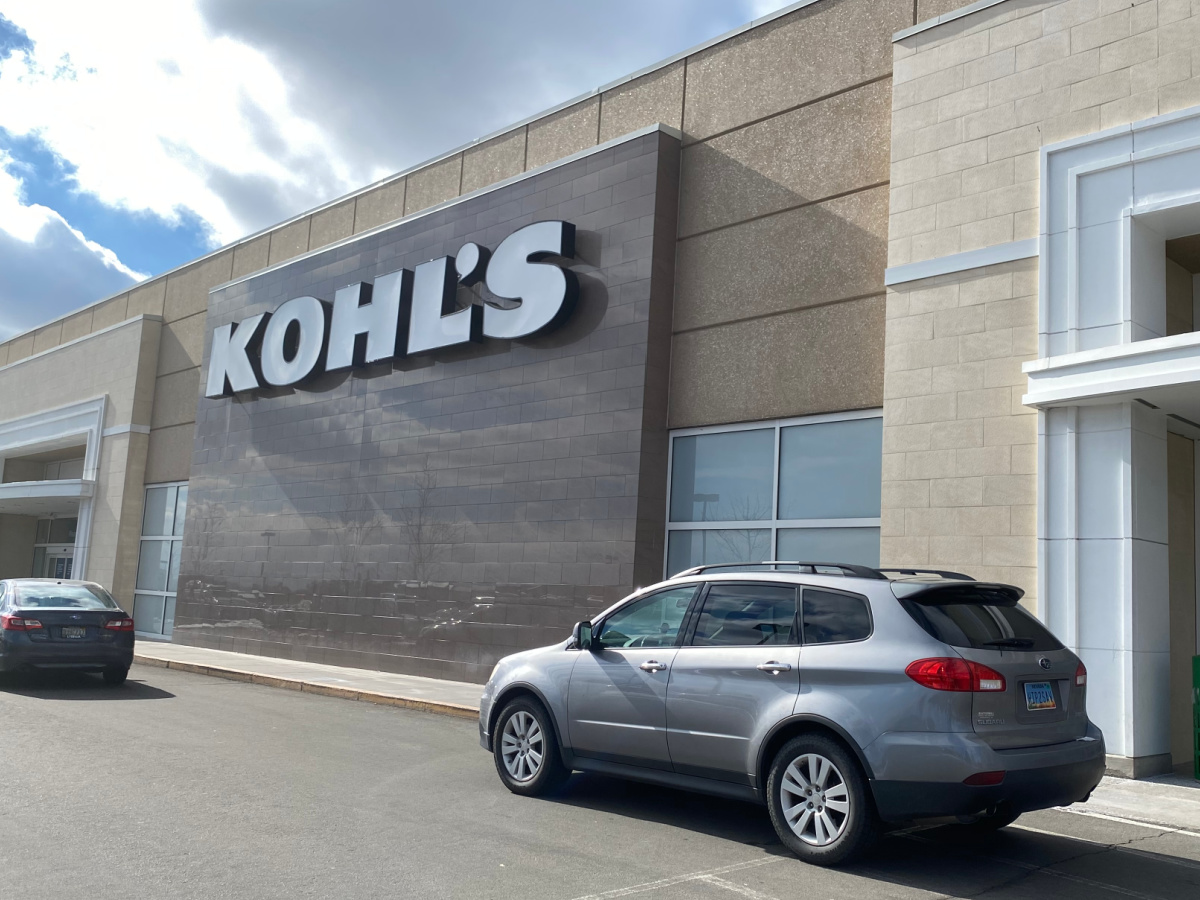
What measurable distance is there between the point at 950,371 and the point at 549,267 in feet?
21.7

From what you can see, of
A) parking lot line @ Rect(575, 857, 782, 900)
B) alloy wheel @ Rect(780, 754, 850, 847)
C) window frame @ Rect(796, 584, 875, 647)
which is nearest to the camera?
parking lot line @ Rect(575, 857, 782, 900)

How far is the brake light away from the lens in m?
5.43

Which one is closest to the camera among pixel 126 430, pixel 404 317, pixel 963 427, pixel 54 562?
pixel 963 427

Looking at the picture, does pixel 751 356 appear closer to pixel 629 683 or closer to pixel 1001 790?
pixel 629 683

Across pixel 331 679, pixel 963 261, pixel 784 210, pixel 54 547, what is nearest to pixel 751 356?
pixel 784 210

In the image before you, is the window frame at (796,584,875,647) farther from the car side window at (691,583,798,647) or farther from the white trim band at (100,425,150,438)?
the white trim band at (100,425,150,438)

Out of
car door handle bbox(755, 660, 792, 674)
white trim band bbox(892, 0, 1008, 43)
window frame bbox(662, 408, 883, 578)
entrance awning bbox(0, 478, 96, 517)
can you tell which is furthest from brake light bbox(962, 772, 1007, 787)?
entrance awning bbox(0, 478, 96, 517)

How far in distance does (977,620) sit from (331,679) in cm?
1180

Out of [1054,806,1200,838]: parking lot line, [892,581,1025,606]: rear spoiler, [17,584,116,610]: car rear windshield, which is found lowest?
[1054,806,1200,838]: parking lot line

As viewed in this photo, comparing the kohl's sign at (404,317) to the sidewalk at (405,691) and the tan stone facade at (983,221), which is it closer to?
the sidewalk at (405,691)

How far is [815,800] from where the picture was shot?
19.4 ft

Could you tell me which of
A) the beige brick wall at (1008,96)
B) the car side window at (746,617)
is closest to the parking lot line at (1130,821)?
the car side window at (746,617)

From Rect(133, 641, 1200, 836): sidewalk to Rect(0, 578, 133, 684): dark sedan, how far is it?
2531 mm

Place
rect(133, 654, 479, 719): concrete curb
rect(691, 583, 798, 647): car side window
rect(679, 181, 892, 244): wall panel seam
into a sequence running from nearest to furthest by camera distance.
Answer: rect(691, 583, 798, 647): car side window → rect(679, 181, 892, 244): wall panel seam → rect(133, 654, 479, 719): concrete curb
